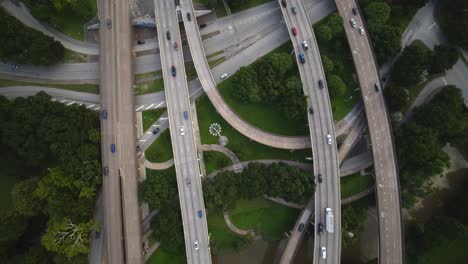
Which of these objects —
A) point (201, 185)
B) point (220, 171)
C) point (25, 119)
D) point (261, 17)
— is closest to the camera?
point (25, 119)

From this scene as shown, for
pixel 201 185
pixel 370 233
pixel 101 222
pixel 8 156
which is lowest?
pixel 370 233

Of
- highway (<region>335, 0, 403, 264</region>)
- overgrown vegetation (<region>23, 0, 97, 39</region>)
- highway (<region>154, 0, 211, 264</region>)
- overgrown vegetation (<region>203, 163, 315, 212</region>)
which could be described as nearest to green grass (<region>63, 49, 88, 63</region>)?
overgrown vegetation (<region>23, 0, 97, 39</region>)

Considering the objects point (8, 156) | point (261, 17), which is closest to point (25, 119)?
point (8, 156)

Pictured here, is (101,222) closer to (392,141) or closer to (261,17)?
(261,17)

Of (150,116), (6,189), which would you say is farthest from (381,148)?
(6,189)

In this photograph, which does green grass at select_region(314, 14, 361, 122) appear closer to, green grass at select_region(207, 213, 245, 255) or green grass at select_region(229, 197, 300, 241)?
green grass at select_region(229, 197, 300, 241)

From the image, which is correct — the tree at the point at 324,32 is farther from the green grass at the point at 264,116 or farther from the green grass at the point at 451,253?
the green grass at the point at 451,253

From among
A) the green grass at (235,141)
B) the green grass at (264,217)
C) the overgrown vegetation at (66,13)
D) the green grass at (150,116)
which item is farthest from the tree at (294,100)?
the overgrown vegetation at (66,13)
